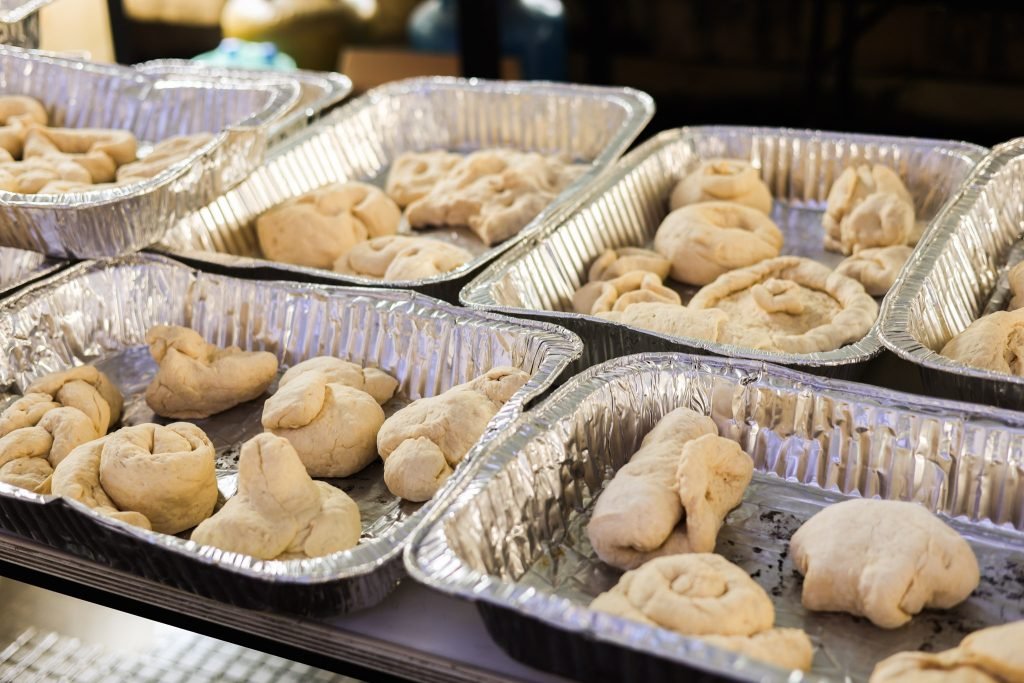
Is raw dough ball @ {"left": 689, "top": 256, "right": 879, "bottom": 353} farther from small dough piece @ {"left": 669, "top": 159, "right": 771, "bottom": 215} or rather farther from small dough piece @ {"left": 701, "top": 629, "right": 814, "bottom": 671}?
small dough piece @ {"left": 701, "top": 629, "right": 814, "bottom": 671}

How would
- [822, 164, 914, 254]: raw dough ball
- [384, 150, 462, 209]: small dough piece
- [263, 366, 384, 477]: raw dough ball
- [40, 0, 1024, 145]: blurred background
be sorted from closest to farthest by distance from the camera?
[263, 366, 384, 477]: raw dough ball < [822, 164, 914, 254]: raw dough ball < [384, 150, 462, 209]: small dough piece < [40, 0, 1024, 145]: blurred background

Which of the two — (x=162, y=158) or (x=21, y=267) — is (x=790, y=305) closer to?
(x=162, y=158)

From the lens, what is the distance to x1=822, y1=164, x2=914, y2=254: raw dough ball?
2.52 m

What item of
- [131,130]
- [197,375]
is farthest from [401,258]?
[131,130]

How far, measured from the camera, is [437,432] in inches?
70.0

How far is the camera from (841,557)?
1.45m

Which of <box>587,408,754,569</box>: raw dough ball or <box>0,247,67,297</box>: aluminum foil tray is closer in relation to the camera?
<box>587,408,754,569</box>: raw dough ball

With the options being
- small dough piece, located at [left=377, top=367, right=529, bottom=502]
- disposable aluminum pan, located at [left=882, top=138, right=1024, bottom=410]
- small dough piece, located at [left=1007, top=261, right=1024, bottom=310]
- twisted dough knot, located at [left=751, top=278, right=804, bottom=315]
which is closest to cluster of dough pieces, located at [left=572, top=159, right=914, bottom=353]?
twisted dough knot, located at [left=751, top=278, right=804, bottom=315]

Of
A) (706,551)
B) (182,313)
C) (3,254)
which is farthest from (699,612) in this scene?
(3,254)

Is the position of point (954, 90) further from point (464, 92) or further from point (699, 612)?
point (699, 612)

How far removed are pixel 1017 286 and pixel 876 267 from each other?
310 millimetres

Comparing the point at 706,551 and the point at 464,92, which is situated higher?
the point at 464,92

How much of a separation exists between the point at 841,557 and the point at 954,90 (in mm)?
4147

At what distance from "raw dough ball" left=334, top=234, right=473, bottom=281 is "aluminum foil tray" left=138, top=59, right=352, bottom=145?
0.57 metres
